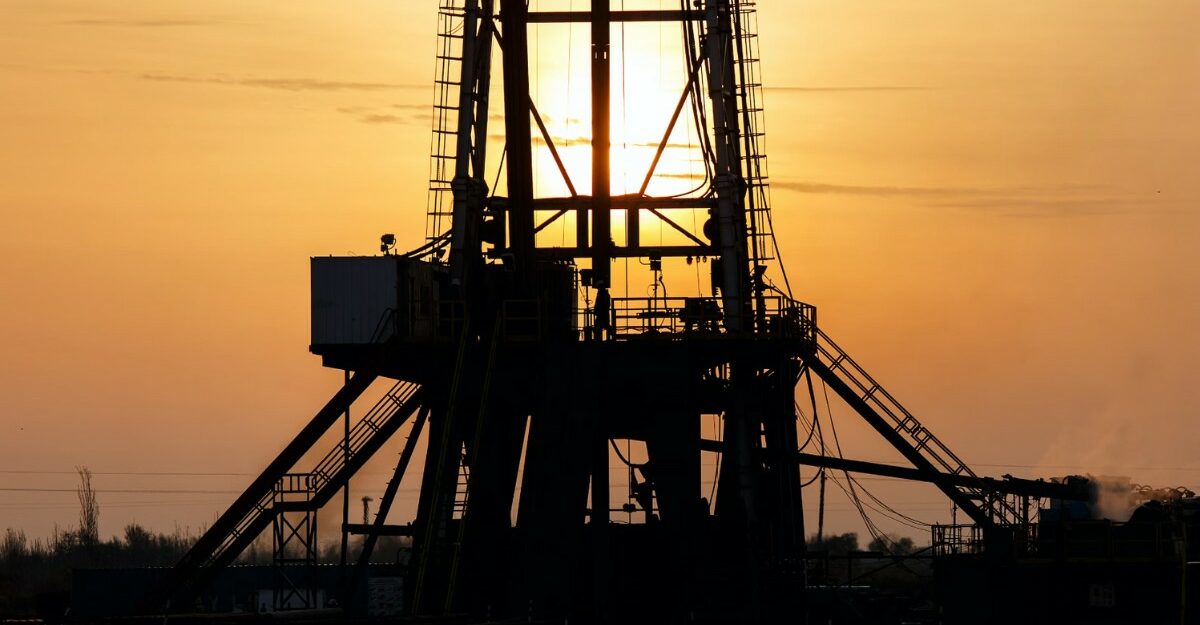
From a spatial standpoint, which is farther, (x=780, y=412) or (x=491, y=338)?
(x=780, y=412)

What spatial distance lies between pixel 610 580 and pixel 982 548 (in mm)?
12563

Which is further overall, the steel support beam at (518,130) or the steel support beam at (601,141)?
the steel support beam at (601,141)

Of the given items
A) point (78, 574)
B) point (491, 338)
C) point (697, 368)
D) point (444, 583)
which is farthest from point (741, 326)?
point (78, 574)

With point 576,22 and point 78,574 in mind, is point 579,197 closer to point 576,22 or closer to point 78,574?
point 576,22

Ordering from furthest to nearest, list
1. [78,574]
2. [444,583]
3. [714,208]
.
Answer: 1. [78,574]
2. [714,208]
3. [444,583]

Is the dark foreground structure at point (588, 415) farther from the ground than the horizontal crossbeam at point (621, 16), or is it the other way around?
the horizontal crossbeam at point (621, 16)

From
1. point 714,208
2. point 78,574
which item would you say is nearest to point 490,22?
point 714,208

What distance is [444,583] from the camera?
54562 mm

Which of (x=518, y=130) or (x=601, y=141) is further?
(x=601, y=141)

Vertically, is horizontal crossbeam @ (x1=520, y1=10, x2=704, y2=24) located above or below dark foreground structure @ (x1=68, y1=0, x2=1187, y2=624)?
above

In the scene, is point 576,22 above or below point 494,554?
above

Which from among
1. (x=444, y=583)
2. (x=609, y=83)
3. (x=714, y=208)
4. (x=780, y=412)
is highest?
(x=609, y=83)

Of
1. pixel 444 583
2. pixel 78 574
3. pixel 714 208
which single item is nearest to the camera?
pixel 444 583

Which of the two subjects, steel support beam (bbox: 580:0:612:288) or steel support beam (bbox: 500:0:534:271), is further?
steel support beam (bbox: 580:0:612:288)
